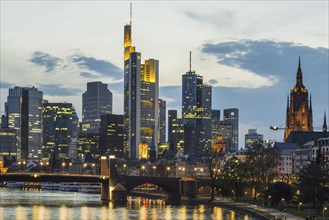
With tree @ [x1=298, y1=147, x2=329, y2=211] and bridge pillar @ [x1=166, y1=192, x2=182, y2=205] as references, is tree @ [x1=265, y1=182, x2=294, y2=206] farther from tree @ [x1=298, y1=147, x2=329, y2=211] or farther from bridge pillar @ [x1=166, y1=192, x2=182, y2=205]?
bridge pillar @ [x1=166, y1=192, x2=182, y2=205]

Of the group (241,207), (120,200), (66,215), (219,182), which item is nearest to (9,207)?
(66,215)

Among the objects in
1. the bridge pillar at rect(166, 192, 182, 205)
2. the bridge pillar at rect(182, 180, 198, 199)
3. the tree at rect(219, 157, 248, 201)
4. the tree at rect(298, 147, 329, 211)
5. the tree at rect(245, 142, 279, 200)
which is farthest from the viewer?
the bridge pillar at rect(182, 180, 198, 199)

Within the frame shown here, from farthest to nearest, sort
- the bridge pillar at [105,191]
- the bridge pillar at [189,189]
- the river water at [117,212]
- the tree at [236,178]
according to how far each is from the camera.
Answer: the bridge pillar at [189,189] → the bridge pillar at [105,191] → the tree at [236,178] → the river water at [117,212]

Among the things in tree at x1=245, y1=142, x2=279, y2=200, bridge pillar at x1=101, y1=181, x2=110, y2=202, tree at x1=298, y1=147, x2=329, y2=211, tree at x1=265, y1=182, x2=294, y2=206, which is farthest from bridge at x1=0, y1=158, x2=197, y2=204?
tree at x1=298, y1=147, x2=329, y2=211

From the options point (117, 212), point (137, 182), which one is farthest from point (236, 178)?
point (117, 212)

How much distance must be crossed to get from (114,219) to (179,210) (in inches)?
1042

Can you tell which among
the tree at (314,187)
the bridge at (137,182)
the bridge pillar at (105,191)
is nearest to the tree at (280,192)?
the tree at (314,187)

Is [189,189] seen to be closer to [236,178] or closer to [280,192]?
[236,178]

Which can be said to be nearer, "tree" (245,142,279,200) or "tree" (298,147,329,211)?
"tree" (298,147,329,211)

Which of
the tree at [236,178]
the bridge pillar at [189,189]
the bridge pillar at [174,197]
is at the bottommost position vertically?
the bridge pillar at [174,197]

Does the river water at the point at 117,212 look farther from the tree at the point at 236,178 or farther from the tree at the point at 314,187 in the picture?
the tree at the point at 236,178

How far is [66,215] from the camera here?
427 ft

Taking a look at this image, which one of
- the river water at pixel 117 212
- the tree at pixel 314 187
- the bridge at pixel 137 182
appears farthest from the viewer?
the bridge at pixel 137 182

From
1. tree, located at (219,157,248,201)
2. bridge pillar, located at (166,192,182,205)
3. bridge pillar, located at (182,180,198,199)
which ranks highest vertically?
tree, located at (219,157,248,201)
